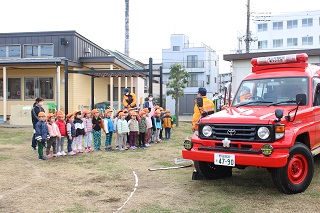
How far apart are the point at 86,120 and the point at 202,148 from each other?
5.30m

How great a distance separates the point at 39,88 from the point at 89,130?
1185cm

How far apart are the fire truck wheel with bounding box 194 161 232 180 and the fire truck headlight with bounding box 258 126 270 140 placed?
1.49m

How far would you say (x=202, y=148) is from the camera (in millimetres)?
6047

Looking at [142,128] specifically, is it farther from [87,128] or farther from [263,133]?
[263,133]

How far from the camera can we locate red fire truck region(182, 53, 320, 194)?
5.46m

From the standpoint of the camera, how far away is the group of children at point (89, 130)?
30.8 ft

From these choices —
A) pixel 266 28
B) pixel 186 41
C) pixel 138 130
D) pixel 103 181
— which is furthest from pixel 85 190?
pixel 266 28

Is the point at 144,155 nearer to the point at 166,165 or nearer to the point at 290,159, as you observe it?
the point at 166,165

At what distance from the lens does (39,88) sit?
68.8 ft

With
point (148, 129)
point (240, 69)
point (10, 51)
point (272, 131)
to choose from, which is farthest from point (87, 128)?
point (10, 51)

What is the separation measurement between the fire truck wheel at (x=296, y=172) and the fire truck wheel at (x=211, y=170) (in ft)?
4.73

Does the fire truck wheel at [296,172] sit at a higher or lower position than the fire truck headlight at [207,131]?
lower

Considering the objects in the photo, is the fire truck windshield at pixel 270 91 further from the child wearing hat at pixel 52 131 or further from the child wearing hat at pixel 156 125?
the child wearing hat at pixel 156 125

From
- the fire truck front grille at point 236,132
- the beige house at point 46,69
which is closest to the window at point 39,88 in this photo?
the beige house at point 46,69
